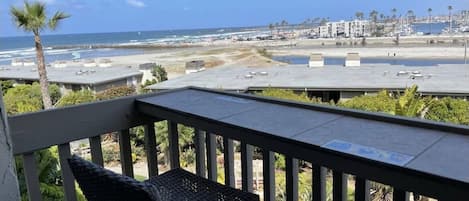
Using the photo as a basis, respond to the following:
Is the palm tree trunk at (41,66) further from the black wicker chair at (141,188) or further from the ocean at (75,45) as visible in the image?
the black wicker chair at (141,188)

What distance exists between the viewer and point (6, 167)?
114 centimetres

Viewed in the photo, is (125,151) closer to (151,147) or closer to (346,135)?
(151,147)

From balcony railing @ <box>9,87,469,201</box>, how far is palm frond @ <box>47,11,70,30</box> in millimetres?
13045

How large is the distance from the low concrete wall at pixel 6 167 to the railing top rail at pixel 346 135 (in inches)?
25.0

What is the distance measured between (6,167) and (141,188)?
1.81 feet

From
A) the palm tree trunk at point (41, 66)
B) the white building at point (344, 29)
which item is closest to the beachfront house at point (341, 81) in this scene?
the palm tree trunk at point (41, 66)

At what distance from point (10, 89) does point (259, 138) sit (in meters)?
19.6

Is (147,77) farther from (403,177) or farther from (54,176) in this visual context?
(403,177)

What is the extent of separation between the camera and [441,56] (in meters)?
36.6

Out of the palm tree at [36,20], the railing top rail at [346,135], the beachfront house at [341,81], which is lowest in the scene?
the beachfront house at [341,81]

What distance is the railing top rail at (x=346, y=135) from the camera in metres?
0.88

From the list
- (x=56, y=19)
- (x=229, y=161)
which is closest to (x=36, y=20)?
(x=56, y=19)

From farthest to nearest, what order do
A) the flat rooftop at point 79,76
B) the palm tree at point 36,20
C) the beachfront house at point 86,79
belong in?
1. the flat rooftop at point 79,76
2. the beachfront house at point 86,79
3. the palm tree at point 36,20

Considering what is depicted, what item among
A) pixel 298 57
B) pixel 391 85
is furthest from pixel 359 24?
pixel 391 85
